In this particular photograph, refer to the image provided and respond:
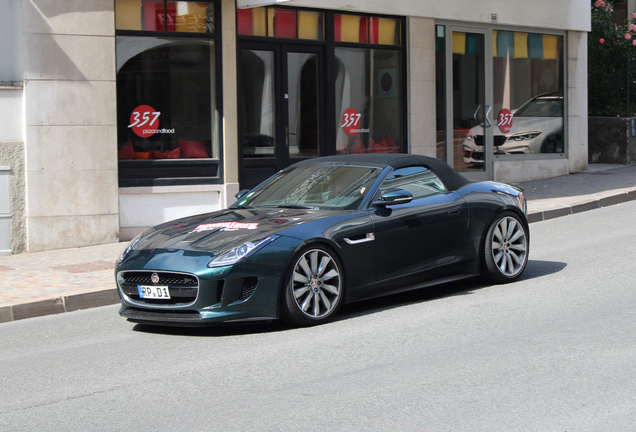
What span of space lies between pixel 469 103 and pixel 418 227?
10.9 meters

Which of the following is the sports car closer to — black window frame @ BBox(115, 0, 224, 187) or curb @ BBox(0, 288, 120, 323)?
curb @ BBox(0, 288, 120, 323)

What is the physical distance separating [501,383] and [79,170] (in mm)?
8725

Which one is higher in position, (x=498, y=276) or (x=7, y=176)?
(x=7, y=176)

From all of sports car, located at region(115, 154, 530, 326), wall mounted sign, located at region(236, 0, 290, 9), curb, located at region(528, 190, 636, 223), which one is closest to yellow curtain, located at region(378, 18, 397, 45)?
wall mounted sign, located at region(236, 0, 290, 9)

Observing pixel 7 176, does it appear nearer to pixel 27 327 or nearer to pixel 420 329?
pixel 27 327

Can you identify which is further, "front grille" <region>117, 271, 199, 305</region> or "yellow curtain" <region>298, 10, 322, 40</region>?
"yellow curtain" <region>298, 10, 322, 40</region>

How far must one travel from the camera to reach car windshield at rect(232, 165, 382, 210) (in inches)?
295

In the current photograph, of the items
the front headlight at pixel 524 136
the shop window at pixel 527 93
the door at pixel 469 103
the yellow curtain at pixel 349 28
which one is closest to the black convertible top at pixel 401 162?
the yellow curtain at pixel 349 28

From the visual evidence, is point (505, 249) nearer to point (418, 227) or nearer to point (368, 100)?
point (418, 227)

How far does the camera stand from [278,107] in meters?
14.6

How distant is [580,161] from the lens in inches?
776

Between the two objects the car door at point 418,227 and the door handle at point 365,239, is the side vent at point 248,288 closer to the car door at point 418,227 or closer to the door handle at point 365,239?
the door handle at point 365,239

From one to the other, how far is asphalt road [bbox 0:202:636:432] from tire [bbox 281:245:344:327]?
143 mm

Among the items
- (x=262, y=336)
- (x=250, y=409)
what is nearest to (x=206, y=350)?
(x=262, y=336)
